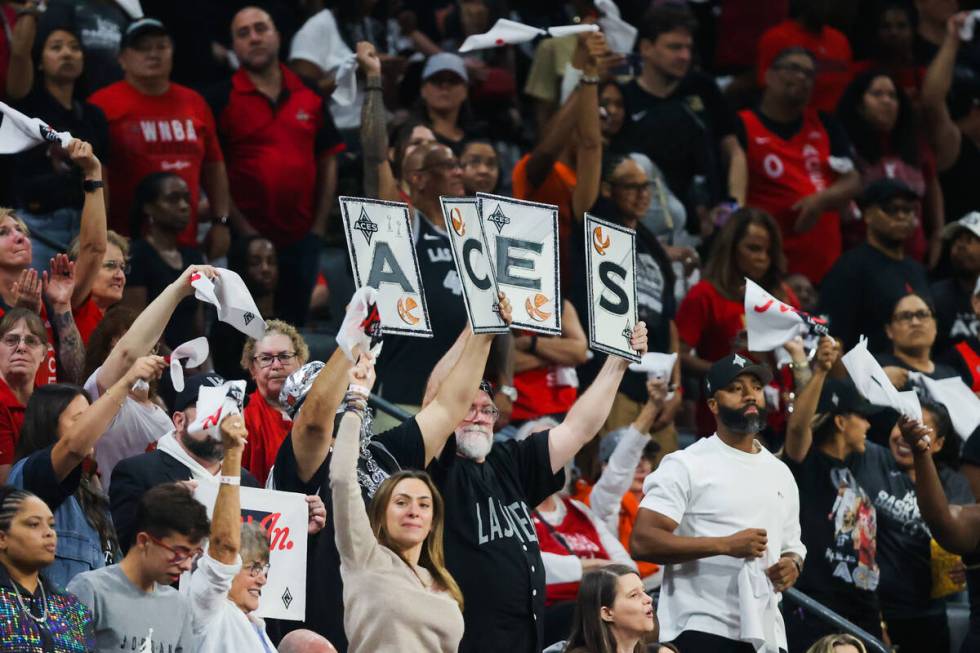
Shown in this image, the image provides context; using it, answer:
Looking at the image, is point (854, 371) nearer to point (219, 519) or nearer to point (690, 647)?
point (690, 647)

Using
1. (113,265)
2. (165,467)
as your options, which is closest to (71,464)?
(165,467)

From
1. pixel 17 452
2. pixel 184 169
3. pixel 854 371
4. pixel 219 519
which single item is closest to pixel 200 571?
pixel 219 519

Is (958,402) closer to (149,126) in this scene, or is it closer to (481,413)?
(481,413)

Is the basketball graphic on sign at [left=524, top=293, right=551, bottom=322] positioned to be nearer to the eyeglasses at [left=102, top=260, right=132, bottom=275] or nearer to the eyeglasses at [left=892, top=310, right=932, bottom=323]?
the eyeglasses at [left=102, top=260, right=132, bottom=275]

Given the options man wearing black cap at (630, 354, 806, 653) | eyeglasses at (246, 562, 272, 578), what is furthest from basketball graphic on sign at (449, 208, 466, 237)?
eyeglasses at (246, 562, 272, 578)

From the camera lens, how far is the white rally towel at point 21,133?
7562mm

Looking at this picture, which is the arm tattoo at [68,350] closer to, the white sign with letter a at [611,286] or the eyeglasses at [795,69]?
the white sign with letter a at [611,286]

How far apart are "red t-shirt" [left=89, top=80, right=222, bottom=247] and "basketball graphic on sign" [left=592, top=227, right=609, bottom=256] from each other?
3.07m

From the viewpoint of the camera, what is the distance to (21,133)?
7.65 meters

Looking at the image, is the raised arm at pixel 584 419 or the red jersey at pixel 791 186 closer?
the raised arm at pixel 584 419

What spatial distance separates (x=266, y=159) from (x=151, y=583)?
4900 mm

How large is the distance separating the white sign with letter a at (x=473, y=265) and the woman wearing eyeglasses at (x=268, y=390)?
3.42 ft

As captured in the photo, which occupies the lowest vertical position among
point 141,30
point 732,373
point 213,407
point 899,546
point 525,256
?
point 899,546

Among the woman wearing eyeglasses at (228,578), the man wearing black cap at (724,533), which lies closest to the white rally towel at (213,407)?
the woman wearing eyeglasses at (228,578)
